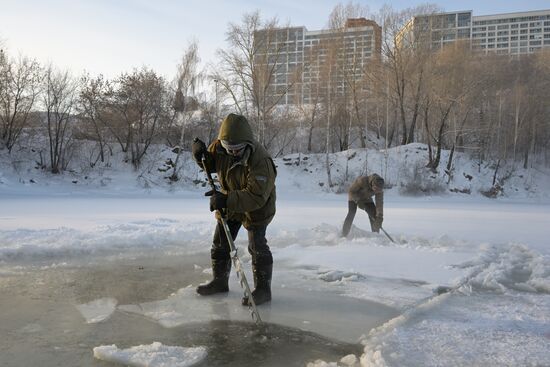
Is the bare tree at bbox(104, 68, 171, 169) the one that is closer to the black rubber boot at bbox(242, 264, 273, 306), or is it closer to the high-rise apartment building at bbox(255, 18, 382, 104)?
the high-rise apartment building at bbox(255, 18, 382, 104)

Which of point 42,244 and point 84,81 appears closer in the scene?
point 42,244

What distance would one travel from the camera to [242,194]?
12.3 ft

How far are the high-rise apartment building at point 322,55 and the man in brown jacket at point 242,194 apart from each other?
2440 cm

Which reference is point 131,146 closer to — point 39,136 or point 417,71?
point 39,136

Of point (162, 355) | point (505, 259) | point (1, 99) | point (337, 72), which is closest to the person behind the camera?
point (162, 355)

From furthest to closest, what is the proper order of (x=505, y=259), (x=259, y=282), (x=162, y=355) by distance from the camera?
(x=505, y=259)
(x=259, y=282)
(x=162, y=355)

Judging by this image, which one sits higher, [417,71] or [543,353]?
[417,71]

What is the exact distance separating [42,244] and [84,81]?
22849 mm

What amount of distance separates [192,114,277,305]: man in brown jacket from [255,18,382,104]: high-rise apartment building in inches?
961

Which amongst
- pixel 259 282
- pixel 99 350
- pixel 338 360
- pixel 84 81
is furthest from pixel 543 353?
pixel 84 81

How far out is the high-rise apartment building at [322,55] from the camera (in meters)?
27.8

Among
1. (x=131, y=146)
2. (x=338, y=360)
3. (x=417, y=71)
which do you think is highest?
(x=417, y=71)

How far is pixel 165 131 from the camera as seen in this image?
94.2 ft

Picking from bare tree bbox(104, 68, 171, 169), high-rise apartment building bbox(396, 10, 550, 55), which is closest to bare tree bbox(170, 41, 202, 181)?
bare tree bbox(104, 68, 171, 169)
